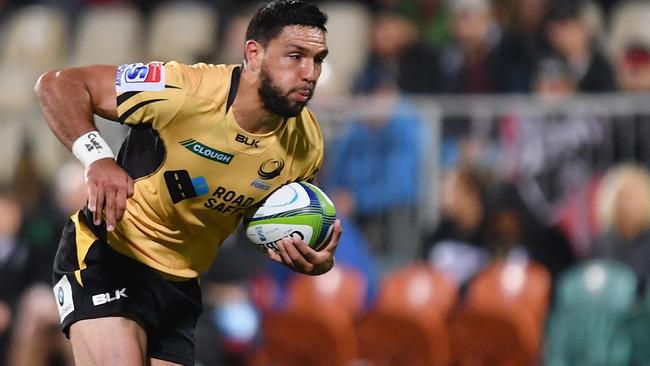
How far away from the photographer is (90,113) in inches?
210

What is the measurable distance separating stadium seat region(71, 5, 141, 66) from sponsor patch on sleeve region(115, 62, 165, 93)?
8.80 metres

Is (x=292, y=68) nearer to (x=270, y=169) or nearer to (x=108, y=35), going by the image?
(x=270, y=169)

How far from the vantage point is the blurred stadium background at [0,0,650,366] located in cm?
912

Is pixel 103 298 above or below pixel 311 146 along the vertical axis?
below

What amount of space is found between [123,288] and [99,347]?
0.29 metres

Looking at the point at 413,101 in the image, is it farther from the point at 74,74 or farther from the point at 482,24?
the point at 74,74

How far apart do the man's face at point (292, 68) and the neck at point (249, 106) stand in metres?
0.08

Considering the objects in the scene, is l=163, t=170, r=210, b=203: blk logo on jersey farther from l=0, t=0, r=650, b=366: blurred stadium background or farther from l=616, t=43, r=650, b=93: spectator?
l=616, t=43, r=650, b=93: spectator

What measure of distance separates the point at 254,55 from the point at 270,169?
48 centimetres

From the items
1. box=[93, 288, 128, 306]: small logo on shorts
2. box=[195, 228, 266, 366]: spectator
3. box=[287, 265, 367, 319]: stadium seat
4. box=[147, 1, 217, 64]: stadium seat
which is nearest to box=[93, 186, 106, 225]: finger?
box=[93, 288, 128, 306]: small logo on shorts

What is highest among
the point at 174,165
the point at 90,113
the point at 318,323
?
the point at 90,113

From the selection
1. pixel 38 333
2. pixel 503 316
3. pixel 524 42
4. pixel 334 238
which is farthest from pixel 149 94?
pixel 524 42

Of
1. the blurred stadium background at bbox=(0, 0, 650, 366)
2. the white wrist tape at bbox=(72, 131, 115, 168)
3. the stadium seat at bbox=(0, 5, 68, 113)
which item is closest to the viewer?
the white wrist tape at bbox=(72, 131, 115, 168)

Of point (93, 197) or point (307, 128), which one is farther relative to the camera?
point (307, 128)
